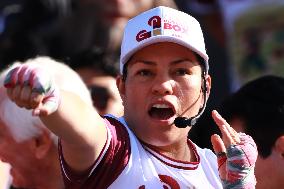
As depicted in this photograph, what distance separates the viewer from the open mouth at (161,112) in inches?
127

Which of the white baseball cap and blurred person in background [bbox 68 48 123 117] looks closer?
the white baseball cap

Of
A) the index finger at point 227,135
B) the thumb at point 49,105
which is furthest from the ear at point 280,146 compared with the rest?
the thumb at point 49,105

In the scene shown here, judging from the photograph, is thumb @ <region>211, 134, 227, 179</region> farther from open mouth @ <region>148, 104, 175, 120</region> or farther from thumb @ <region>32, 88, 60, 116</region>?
thumb @ <region>32, 88, 60, 116</region>

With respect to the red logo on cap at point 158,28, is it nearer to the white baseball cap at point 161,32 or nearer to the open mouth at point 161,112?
the white baseball cap at point 161,32

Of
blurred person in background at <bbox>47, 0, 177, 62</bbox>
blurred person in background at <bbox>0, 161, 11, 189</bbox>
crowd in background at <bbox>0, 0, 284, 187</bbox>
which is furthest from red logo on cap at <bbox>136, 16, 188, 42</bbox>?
blurred person in background at <bbox>47, 0, 177, 62</bbox>

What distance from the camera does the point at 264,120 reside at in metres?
4.15

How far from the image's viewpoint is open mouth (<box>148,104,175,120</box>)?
10.6ft

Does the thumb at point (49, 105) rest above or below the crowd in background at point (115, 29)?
below

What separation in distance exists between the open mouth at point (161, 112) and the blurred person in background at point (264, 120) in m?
0.92

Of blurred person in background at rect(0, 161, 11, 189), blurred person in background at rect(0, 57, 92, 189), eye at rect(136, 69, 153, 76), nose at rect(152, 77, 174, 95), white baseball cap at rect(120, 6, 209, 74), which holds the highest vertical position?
white baseball cap at rect(120, 6, 209, 74)

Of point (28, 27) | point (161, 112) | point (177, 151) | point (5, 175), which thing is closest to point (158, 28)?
point (161, 112)

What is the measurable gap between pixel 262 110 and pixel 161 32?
103 centimetres

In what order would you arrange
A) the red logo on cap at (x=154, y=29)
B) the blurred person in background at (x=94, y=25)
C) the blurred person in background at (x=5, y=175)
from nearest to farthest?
1. the red logo on cap at (x=154, y=29)
2. the blurred person in background at (x=5, y=175)
3. the blurred person in background at (x=94, y=25)

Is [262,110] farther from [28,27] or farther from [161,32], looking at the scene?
[28,27]
